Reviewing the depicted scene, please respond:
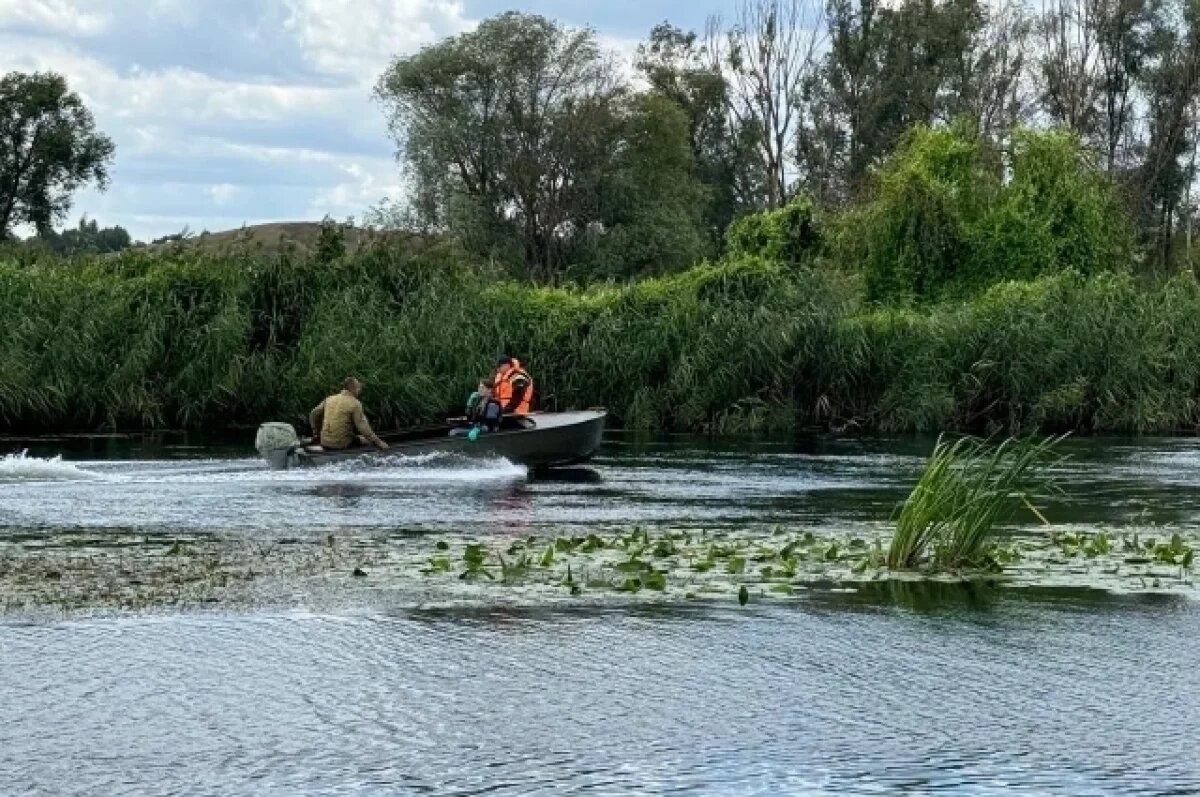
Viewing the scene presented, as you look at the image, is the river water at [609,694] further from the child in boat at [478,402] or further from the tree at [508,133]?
the tree at [508,133]

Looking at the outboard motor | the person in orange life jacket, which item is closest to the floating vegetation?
the outboard motor

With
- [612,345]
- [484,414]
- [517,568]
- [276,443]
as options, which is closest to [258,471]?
[276,443]

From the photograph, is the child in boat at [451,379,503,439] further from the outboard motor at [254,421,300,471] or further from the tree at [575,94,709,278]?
the tree at [575,94,709,278]

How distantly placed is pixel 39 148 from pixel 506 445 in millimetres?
61611

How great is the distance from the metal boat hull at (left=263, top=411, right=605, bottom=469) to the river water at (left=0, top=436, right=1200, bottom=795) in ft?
30.2

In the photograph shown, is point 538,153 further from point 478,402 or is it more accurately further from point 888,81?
point 478,402

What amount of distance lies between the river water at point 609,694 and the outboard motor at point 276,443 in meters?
8.88

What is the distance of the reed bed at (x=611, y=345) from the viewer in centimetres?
3947

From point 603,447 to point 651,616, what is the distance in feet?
73.5

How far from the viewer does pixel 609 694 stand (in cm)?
1121

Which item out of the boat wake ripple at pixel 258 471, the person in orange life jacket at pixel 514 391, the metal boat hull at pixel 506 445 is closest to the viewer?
the boat wake ripple at pixel 258 471

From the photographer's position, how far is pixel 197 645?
12.6 m

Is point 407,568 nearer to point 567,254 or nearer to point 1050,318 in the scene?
point 1050,318

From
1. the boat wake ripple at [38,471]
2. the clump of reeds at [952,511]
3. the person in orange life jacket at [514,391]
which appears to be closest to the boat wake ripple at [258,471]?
the boat wake ripple at [38,471]
